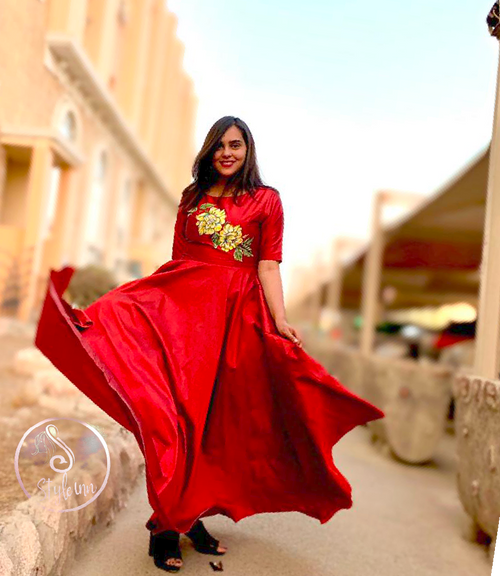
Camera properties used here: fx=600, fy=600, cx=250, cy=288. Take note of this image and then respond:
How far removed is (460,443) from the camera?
3184mm

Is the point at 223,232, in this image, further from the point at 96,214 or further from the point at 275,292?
the point at 96,214

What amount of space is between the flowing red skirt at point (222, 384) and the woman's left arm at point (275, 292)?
0.03m

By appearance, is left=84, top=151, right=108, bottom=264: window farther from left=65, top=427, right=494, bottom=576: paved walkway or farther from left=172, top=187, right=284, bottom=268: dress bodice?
left=172, top=187, right=284, bottom=268: dress bodice

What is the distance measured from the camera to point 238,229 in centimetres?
235

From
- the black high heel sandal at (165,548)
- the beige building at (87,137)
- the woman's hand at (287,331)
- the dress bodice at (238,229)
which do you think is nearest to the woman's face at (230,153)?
the dress bodice at (238,229)

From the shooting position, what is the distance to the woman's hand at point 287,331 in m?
2.27

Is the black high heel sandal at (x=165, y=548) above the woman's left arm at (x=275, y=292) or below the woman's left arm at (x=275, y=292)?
below

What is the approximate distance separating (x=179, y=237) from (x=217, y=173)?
303 mm

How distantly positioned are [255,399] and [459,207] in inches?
231

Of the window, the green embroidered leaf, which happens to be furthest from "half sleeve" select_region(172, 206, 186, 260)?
the window

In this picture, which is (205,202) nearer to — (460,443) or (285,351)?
(285,351)

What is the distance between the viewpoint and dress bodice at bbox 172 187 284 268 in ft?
7.72

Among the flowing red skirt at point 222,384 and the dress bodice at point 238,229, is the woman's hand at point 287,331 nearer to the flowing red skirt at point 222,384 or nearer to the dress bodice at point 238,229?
the flowing red skirt at point 222,384

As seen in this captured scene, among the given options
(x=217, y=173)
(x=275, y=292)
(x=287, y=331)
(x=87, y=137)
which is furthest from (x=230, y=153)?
(x=87, y=137)
